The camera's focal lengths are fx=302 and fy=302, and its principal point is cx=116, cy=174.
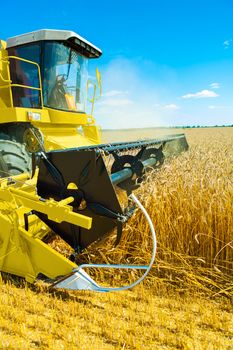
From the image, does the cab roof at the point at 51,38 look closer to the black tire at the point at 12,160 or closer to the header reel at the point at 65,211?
the black tire at the point at 12,160

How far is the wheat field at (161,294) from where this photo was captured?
64.8 inches

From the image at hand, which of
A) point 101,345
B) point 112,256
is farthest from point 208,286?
point 101,345

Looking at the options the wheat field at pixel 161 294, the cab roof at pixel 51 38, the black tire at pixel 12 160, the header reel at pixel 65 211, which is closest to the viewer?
the wheat field at pixel 161 294

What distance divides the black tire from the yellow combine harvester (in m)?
0.01

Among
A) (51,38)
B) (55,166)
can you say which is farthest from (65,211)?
(51,38)

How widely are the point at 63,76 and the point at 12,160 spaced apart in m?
1.79

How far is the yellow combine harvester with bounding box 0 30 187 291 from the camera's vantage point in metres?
1.97

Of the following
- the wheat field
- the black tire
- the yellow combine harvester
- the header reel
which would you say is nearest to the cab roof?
the yellow combine harvester

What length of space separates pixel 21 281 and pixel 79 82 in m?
3.52

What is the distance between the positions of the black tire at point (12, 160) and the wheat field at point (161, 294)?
50.9 inches

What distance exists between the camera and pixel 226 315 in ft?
6.14

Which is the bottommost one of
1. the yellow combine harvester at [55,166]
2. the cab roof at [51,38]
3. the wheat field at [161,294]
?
the wheat field at [161,294]

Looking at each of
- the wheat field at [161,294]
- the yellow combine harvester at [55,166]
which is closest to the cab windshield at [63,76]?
the yellow combine harvester at [55,166]

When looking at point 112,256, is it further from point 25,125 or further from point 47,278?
point 25,125
